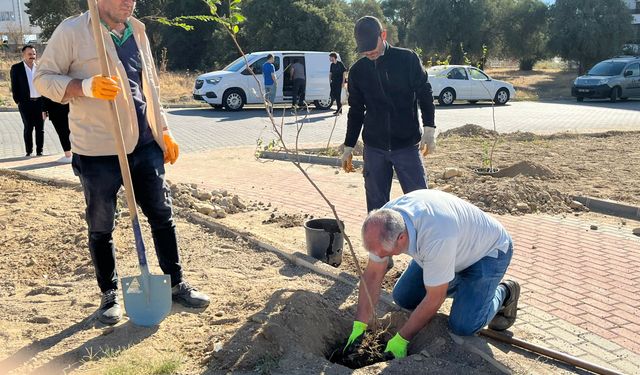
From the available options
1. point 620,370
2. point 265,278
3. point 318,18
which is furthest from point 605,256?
point 318,18

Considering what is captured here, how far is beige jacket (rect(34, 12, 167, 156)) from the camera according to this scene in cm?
359

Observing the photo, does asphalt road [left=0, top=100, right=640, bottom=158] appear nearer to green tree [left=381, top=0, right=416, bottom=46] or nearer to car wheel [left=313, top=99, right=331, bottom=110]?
car wheel [left=313, top=99, right=331, bottom=110]

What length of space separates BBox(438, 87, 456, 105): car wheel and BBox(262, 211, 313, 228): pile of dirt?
57.8 ft

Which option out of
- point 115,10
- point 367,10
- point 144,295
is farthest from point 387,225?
point 367,10

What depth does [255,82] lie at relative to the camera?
20.0 metres

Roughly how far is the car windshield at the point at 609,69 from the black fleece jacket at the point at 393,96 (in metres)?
23.8

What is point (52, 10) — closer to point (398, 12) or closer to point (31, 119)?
point (31, 119)

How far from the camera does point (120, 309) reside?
13.0ft

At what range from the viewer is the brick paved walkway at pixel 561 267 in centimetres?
386

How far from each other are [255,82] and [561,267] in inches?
627

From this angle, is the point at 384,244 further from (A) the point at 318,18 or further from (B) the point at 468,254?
(A) the point at 318,18

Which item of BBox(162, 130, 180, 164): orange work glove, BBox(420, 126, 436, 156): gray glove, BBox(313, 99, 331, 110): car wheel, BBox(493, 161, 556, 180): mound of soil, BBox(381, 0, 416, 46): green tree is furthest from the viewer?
BBox(381, 0, 416, 46): green tree

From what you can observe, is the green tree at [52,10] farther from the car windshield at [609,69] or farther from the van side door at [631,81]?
the van side door at [631,81]

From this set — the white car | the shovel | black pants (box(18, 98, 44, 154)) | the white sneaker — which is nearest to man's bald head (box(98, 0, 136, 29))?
the shovel
